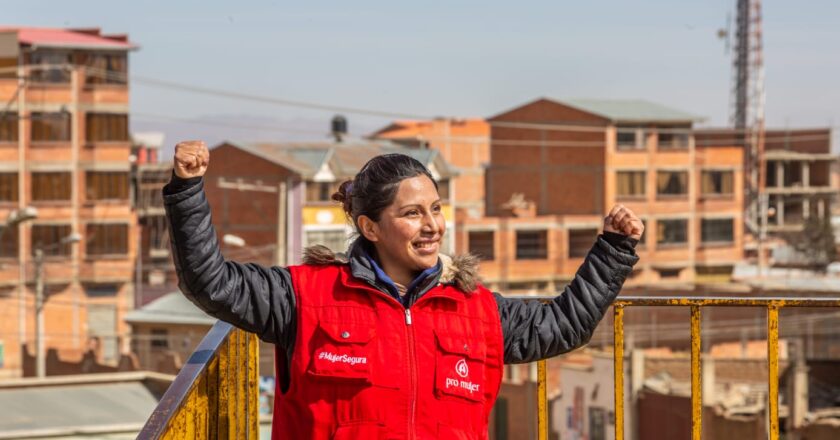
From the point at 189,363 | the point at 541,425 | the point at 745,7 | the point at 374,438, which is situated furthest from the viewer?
the point at 745,7

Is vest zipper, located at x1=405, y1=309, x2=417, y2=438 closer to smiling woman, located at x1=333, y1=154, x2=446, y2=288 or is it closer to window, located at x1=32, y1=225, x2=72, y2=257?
smiling woman, located at x1=333, y1=154, x2=446, y2=288

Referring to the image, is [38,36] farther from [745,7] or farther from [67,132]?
[745,7]

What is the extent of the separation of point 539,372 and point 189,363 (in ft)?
4.36

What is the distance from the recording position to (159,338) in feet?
164

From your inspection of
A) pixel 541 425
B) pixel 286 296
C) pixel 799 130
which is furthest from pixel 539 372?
pixel 799 130

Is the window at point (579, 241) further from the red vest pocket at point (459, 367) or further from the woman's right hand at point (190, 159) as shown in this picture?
the woman's right hand at point (190, 159)

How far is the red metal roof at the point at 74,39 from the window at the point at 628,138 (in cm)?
2250

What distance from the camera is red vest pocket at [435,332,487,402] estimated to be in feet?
12.3

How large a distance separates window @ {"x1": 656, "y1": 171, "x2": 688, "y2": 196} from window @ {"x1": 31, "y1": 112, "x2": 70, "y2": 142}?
1060 inches

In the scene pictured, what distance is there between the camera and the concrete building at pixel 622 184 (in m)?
66.4

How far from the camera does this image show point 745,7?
3898 inches

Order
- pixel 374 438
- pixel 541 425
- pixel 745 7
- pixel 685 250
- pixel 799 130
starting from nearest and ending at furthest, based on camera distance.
Result: pixel 374 438
pixel 541 425
pixel 685 250
pixel 799 130
pixel 745 7

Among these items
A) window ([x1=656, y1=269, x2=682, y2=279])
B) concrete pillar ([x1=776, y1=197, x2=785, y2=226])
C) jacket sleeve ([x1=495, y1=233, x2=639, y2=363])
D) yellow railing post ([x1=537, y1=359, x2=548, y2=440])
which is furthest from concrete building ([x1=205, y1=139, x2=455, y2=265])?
jacket sleeve ([x1=495, y1=233, x2=639, y2=363])

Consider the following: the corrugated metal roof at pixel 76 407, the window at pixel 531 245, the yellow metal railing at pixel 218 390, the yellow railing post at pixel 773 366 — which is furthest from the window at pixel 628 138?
the yellow metal railing at pixel 218 390
